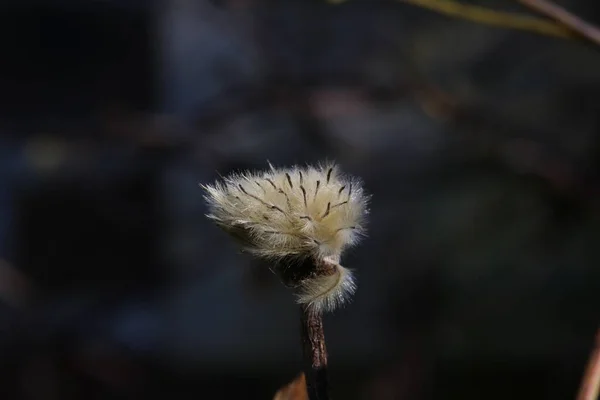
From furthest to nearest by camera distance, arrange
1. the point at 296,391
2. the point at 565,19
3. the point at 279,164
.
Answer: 1. the point at 279,164
2. the point at 565,19
3. the point at 296,391

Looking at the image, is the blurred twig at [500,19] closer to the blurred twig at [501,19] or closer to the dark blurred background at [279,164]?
the blurred twig at [501,19]

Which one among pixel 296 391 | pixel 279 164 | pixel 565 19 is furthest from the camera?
pixel 279 164

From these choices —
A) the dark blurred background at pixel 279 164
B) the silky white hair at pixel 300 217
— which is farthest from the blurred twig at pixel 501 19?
the dark blurred background at pixel 279 164

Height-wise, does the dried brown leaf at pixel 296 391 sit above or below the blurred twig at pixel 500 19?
below

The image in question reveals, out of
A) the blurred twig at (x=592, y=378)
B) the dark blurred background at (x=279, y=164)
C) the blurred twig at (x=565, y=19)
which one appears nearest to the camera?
the blurred twig at (x=592, y=378)

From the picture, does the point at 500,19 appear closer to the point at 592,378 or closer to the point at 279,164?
the point at 592,378

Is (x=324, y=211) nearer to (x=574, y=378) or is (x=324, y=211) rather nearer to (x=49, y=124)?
(x=574, y=378)

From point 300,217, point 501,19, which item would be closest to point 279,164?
point 501,19

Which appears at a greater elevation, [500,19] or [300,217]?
[500,19]
